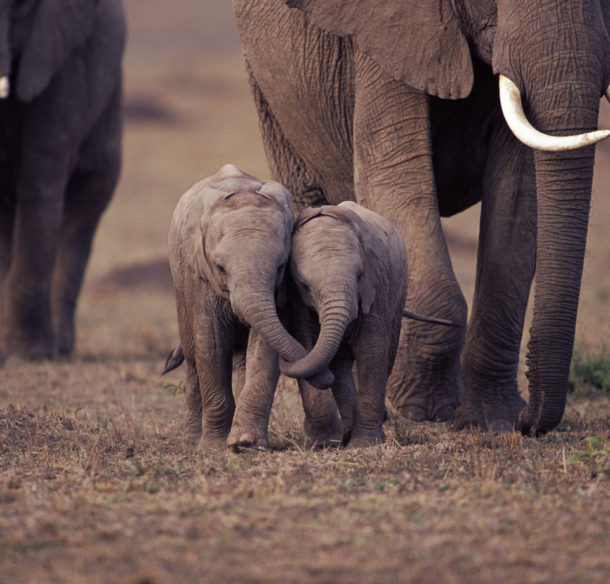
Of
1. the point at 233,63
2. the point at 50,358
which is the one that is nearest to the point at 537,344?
the point at 50,358

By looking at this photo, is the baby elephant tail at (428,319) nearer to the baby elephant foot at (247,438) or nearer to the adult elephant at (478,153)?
the adult elephant at (478,153)

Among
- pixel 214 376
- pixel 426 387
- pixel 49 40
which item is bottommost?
pixel 426 387

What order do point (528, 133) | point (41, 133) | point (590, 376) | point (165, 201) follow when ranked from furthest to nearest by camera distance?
1. point (165, 201)
2. point (41, 133)
3. point (590, 376)
4. point (528, 133)

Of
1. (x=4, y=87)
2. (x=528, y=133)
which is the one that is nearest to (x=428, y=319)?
(x=528, y=133)

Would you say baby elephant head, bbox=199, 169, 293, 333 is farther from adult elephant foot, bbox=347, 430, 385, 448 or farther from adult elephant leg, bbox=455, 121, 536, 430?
adult elephant leg, bbox=455, 121, 536, 430

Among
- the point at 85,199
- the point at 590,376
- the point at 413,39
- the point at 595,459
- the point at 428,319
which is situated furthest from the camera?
the point at 85,199

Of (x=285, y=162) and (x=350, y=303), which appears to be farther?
(x=285, y=162)

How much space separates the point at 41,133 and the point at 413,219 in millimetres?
4377

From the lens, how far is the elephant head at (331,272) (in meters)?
4.40

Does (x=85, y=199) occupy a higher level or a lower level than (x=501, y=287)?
higher

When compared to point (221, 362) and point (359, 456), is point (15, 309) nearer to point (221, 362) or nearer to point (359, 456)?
point (221, 362)

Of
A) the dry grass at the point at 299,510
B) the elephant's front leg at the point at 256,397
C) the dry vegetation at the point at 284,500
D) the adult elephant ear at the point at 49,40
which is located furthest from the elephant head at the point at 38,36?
the elephant's front leg at the point at 256,397

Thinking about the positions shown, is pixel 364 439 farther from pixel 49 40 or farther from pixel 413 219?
pixel 49 40

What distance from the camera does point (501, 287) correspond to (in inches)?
225
